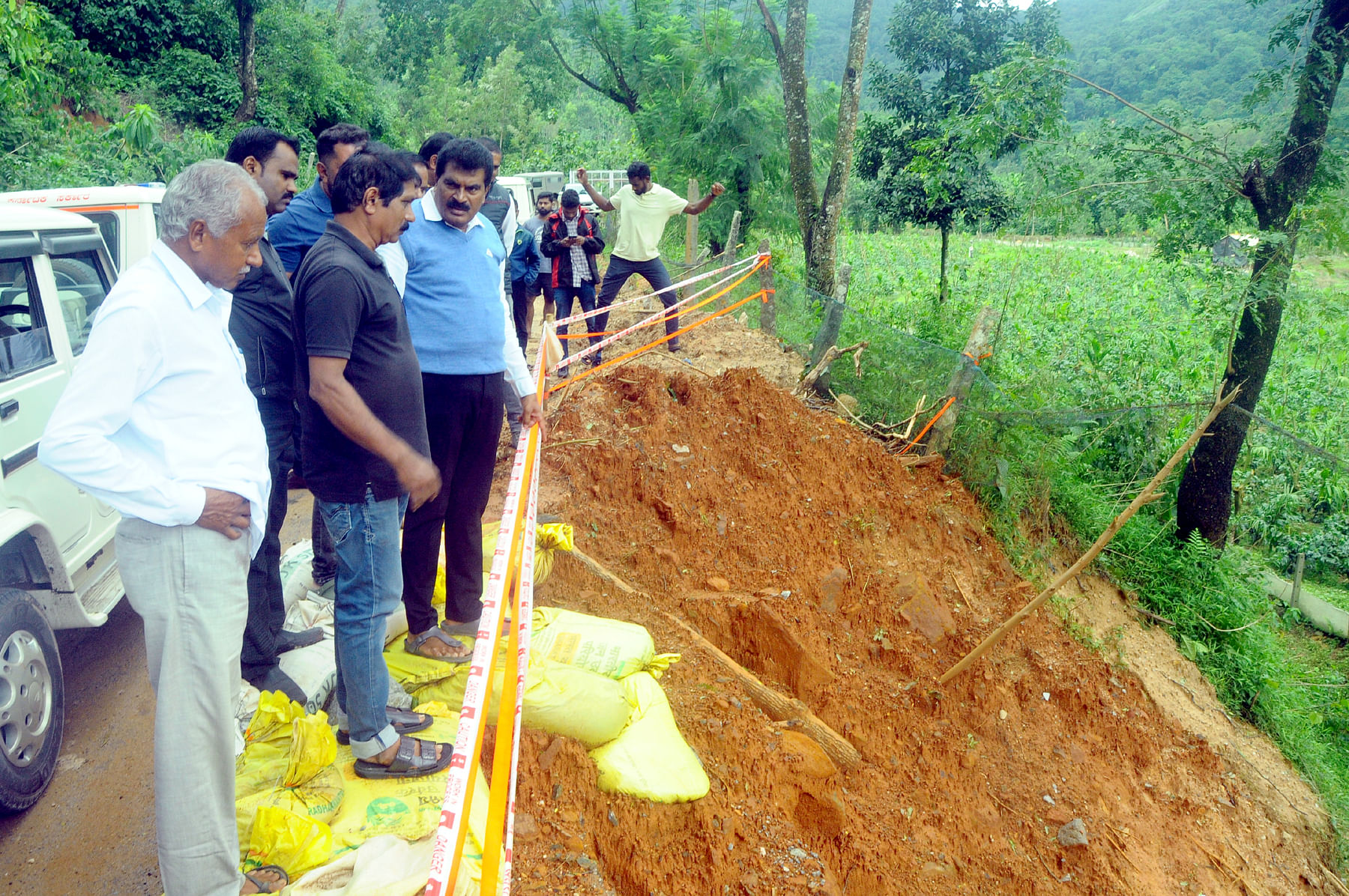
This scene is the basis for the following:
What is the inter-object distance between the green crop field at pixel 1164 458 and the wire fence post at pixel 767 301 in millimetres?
135

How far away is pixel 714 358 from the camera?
7.56 meters

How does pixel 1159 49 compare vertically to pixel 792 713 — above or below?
above

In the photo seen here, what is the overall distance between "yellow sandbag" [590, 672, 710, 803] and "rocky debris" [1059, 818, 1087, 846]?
1.86m

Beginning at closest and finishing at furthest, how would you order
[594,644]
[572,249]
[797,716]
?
[594,644] < [797,716] < [572,249]

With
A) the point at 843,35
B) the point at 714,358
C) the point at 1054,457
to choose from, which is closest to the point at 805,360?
the point at 714,358

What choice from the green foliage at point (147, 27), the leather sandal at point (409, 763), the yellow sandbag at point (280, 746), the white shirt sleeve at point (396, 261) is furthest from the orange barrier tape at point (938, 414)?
the green foliage at point (147, 27)

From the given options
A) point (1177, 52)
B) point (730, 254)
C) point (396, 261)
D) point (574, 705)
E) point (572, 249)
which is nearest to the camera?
point (574, 705)

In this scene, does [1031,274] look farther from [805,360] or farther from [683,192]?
[805,360]

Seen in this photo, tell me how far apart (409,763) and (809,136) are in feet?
23.9

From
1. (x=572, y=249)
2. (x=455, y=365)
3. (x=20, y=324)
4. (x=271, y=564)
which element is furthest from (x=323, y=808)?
(x=572, y=249)

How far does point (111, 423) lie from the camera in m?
1.73

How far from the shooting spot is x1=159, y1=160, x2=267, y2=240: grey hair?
6.10 ft

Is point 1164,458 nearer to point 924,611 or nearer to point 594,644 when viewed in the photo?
point 924,611

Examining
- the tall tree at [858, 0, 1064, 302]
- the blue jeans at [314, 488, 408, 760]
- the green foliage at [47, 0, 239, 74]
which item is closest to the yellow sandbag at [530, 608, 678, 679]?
the blue jeans at [314, 488, 408, 760]
